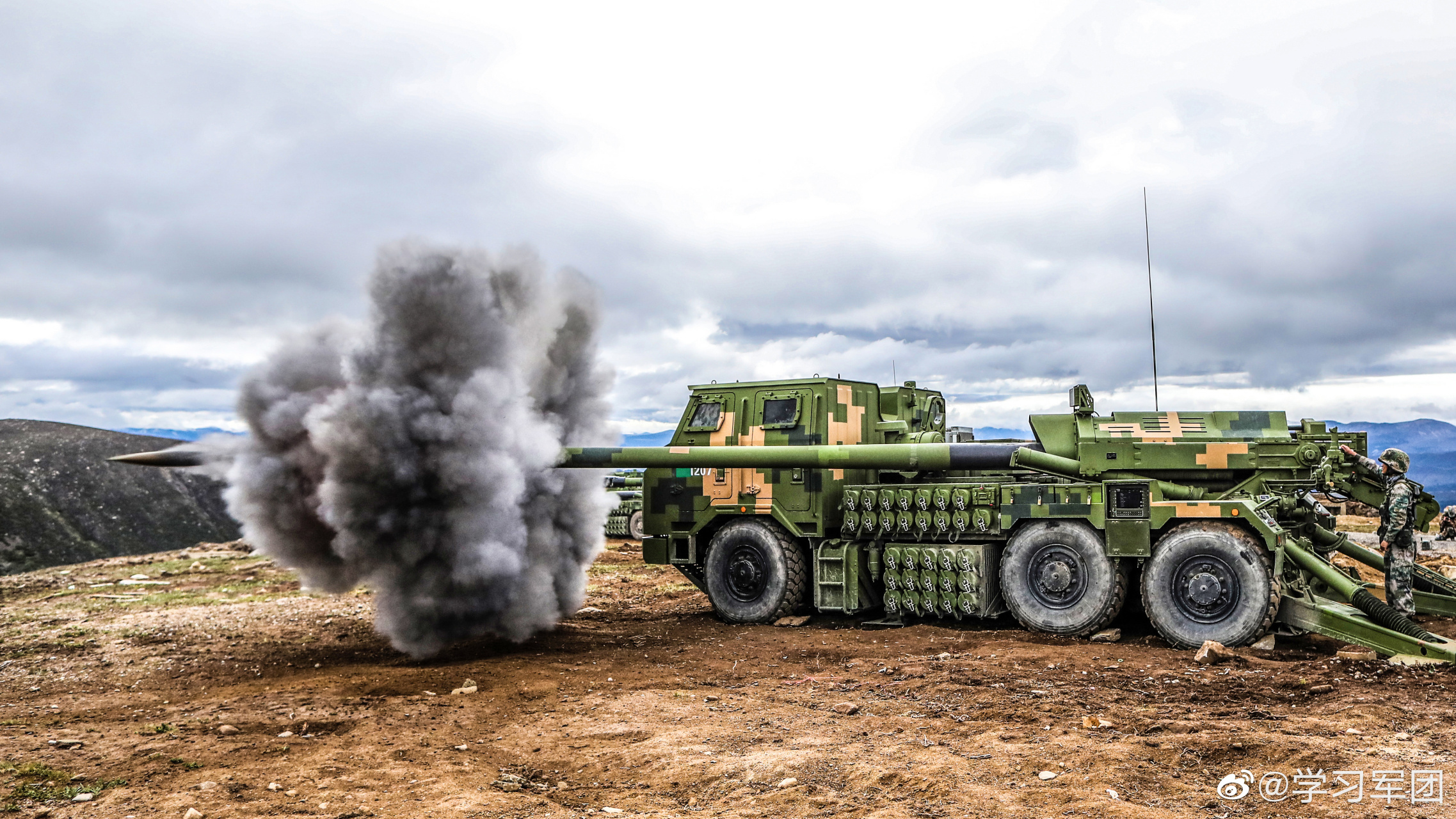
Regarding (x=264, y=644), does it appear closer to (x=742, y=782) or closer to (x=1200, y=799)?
(x=742, y=782)

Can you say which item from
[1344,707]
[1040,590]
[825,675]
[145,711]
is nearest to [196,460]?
[145,711]

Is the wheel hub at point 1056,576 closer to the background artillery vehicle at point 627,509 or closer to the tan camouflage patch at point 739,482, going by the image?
the tan camouflage patch at point 739,482

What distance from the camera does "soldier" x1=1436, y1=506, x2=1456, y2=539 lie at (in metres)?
23.8

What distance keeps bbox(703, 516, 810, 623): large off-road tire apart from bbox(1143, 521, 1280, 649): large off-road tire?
13.4ft

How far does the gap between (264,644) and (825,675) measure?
6604 mm

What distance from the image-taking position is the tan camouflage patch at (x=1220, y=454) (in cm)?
1098

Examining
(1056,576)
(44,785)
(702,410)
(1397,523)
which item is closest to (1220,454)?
(1397,523)

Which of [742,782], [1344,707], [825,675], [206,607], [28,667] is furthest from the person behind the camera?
[206,607]

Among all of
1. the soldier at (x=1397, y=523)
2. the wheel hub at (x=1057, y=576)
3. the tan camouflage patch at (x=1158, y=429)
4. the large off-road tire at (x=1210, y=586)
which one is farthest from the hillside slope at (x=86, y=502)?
the soldier at (x=1397, y=523)

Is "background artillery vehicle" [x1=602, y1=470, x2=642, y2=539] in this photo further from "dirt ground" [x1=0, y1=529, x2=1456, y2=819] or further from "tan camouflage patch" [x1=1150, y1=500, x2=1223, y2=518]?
"tan camouflage patch" [x1=1150, y1=500, x2=1223, y2=518]

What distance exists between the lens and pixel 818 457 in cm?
1201

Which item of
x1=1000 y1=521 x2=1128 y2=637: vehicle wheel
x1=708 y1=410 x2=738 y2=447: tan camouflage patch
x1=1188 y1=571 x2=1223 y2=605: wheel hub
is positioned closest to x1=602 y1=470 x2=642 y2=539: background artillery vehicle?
x1=708 y1=410 x2=738 y2=447: tan camouflage patch

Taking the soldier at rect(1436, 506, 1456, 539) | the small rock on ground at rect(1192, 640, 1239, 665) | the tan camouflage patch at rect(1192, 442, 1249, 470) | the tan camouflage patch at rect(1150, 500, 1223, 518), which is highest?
the tan camouflage patch at rect(1192, 442, 1249, 470)

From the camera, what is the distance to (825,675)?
961 centimetres
